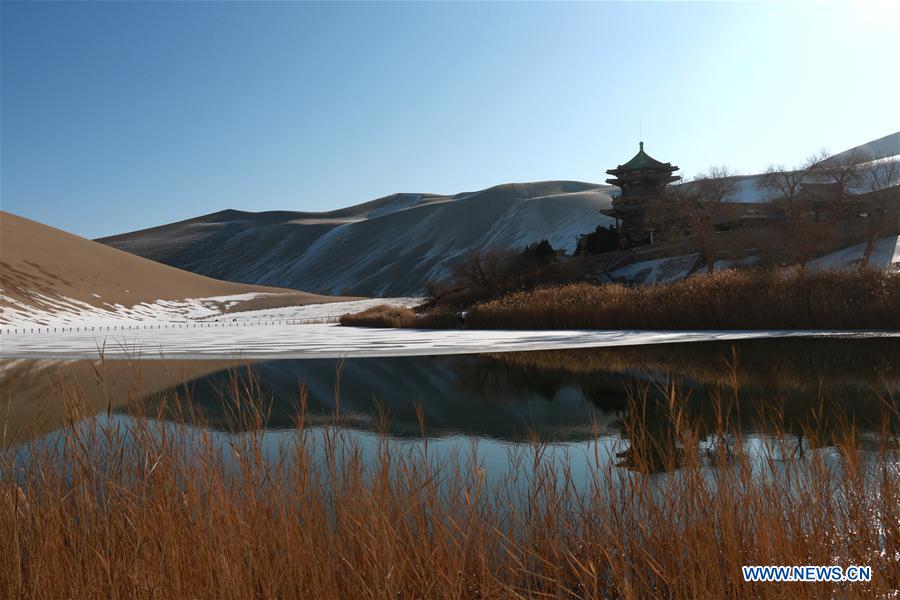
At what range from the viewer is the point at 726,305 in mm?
15492

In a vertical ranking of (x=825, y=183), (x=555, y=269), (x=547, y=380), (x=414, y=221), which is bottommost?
(x=547, y=380)

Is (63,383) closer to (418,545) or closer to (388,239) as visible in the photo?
(418,545)

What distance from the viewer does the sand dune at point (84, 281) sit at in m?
40.8

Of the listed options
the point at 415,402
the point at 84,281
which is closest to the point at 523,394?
the point at 415,402

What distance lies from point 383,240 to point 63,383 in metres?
116

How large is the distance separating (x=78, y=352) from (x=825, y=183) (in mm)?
28681

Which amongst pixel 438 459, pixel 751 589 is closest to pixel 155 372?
pixel 438 459

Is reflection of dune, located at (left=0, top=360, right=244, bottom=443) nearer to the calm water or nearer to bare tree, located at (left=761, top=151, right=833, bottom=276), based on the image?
the calm water

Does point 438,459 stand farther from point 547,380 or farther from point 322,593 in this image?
point 547,380

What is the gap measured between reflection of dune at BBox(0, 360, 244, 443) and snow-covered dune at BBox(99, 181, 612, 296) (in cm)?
6513

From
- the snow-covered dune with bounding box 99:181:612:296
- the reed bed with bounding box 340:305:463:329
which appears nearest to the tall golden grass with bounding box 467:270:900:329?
the reed bed with bounding box 340:305:463:329

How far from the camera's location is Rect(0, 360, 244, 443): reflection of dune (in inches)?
272

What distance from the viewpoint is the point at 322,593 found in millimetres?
2533

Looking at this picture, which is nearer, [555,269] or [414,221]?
[555,269]
